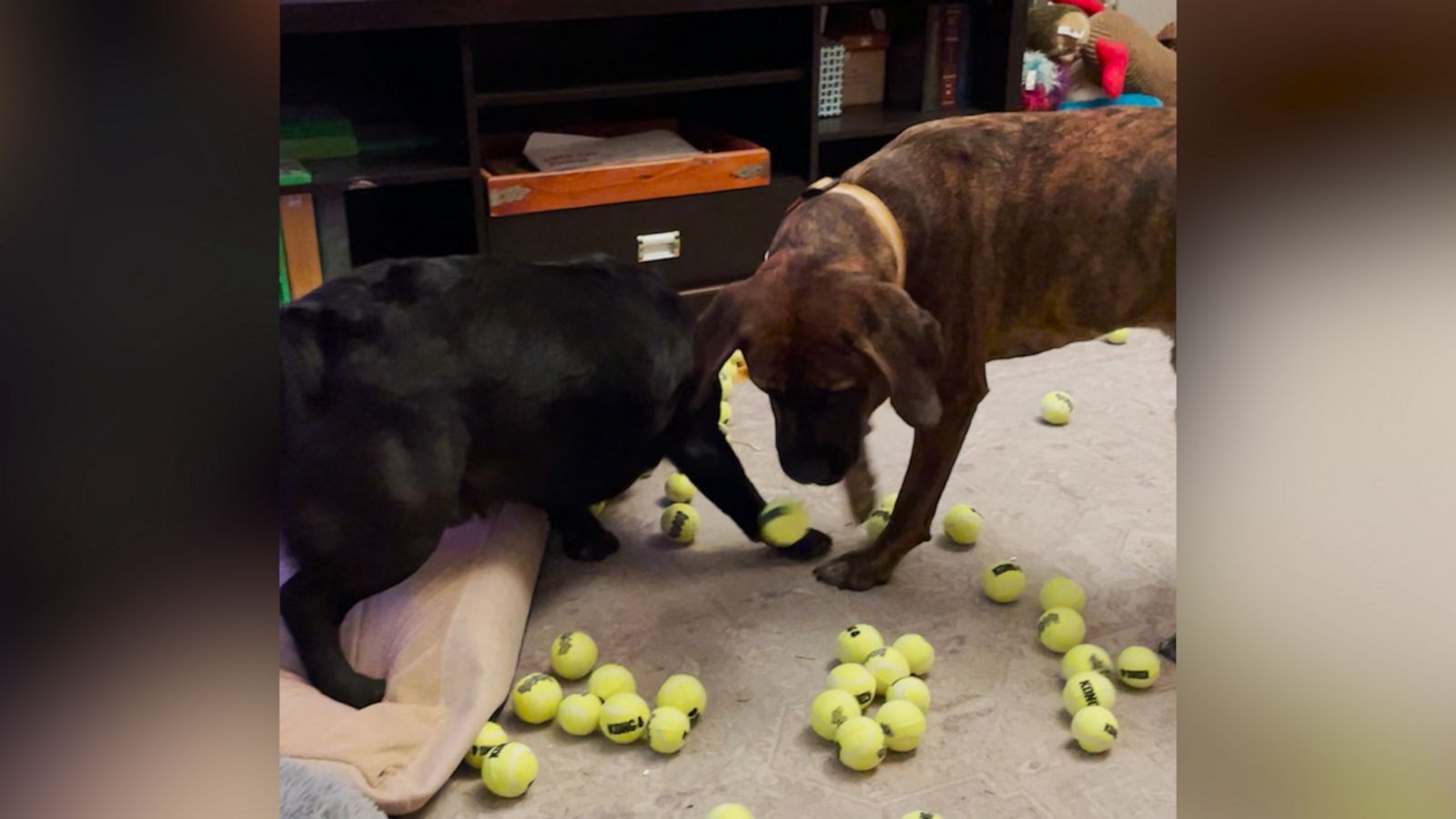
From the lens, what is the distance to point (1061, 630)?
1.49 m

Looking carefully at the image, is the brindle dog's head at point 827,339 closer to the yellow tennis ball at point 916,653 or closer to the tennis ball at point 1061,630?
the yellow tennis ball at point 916,653

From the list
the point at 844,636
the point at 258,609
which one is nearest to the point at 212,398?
the point at 258,609

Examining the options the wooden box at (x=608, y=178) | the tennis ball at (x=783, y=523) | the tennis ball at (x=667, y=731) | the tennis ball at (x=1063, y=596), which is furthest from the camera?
the wooden box at (x=608, y=178)

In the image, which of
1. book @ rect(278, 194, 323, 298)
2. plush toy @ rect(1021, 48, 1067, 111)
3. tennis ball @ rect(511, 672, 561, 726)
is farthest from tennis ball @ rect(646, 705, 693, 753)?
plush toy @ rect(1021, 48, 1067, 111)

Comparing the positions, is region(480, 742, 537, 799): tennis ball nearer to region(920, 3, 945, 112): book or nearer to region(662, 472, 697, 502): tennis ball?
region(662, 472, 697, 502): tennis ball

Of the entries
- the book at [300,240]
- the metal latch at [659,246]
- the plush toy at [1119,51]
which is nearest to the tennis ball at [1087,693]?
the metal latch at [659,246]

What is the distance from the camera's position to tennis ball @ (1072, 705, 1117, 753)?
1.30 meters

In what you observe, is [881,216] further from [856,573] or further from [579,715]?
[579,715]

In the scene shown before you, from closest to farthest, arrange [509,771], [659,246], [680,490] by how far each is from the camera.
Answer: [509,771] < [680,490] < [659,246]

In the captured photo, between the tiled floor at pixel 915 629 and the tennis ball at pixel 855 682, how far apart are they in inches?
2.5

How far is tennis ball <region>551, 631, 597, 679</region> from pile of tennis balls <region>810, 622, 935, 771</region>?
290mm

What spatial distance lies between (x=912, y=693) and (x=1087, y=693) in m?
0.20

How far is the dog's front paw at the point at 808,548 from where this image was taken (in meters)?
1.75

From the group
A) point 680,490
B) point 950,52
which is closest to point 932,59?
point 950,52
